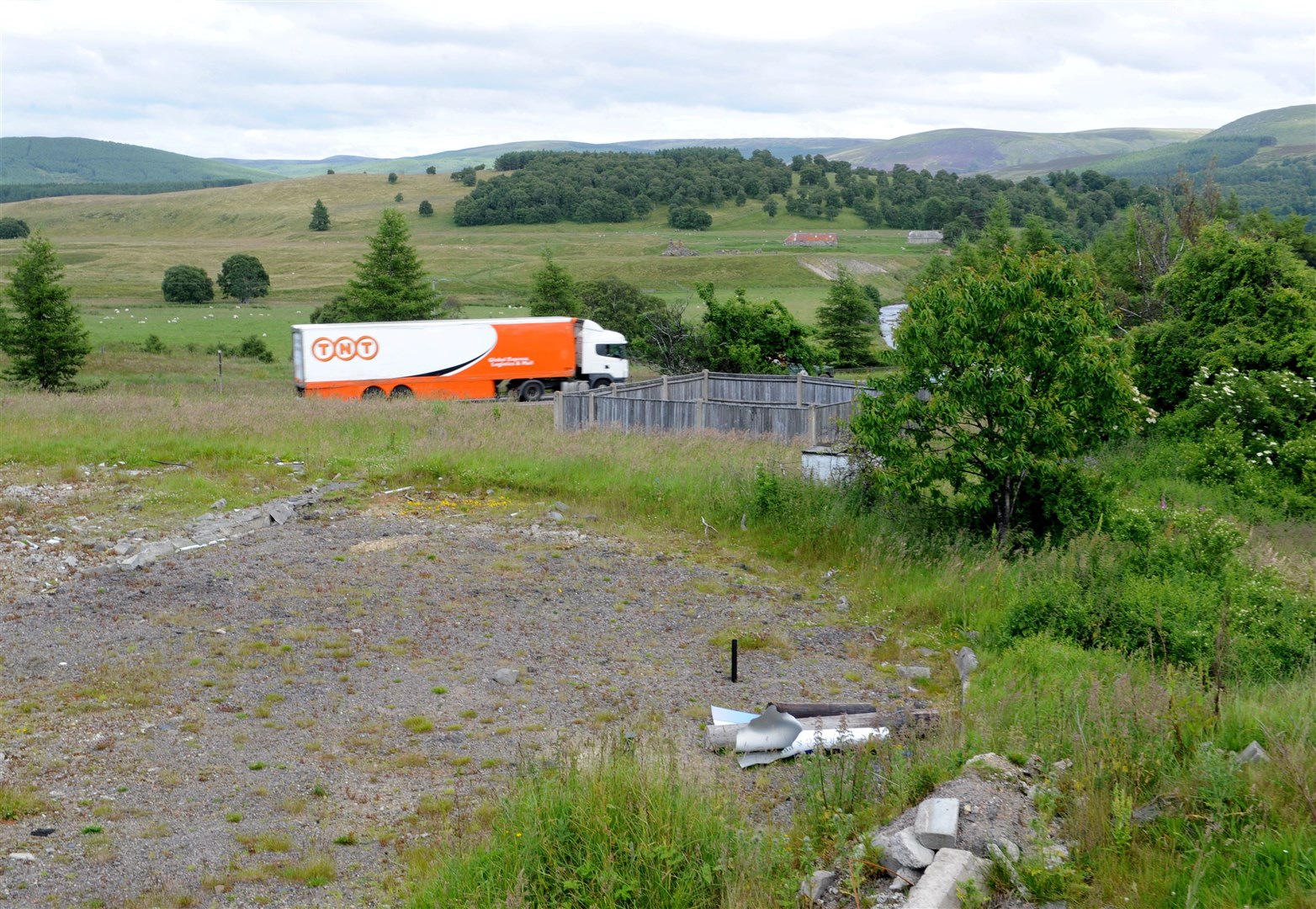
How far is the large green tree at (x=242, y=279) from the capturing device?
9594cm

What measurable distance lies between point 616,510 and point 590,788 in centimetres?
1046

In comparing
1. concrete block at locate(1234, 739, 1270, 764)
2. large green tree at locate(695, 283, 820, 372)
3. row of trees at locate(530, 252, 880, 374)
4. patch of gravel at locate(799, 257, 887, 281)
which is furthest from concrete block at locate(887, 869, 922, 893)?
patch of gravel at locate(799, 257, 887, 281)

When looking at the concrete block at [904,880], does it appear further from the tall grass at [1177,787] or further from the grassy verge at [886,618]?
the tall grass at [1177,787]

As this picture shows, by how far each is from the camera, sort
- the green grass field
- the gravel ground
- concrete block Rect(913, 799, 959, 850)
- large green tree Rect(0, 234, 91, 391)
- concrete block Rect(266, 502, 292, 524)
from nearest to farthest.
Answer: concrete block Rect(913, 799, 959, 850) < the gravel ground < concrete block Rect(266, 502, 292, 524) < large green tree Rect(0, 234, 91, 391) < the green grass field

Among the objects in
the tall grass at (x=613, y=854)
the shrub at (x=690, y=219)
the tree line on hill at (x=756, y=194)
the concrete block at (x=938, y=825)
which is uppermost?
the tree line on hill at (x=756, y=194)

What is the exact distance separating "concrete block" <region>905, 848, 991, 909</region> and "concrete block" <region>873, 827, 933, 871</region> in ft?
0.19

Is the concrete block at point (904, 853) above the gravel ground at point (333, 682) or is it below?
above

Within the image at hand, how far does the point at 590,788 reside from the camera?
583cm

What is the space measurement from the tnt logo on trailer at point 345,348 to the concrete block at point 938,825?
34.2 m

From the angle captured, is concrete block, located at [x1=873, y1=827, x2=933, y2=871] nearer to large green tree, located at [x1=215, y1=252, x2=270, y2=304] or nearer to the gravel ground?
the gravel ground

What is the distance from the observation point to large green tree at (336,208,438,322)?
56375 millimetres

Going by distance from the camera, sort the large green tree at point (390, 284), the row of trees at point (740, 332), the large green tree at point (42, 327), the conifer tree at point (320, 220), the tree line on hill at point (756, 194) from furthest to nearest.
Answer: the conifer tree at point (320, 220) → the tree line on hill at point (756, 194) → the large green tree at point (390, 284) → the row of trees at point (740, 332) → the large green tree at point (42, 327)

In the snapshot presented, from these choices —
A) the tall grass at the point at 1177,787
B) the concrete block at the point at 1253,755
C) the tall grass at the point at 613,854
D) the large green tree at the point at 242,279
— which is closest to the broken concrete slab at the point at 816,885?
the tall grass at the point at 613,854

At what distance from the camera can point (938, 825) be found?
17.7 ft
